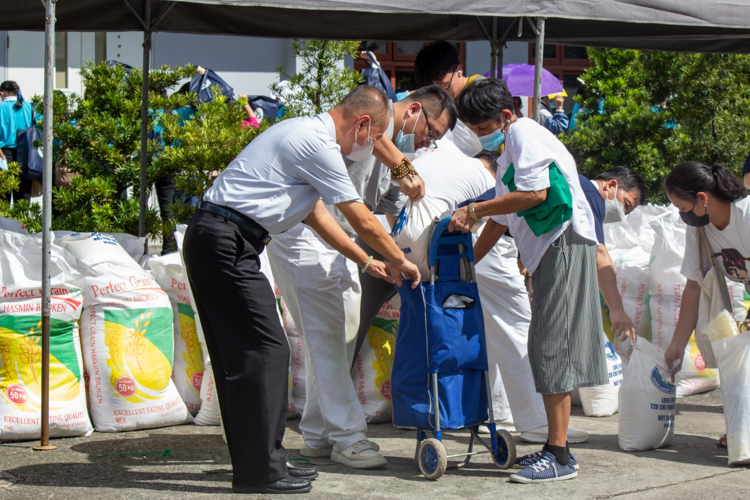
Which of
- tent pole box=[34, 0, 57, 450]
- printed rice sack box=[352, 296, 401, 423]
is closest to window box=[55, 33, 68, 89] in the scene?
tent pole box=[34, 0, 57, 450]

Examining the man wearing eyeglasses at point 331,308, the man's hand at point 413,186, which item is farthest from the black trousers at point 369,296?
the man's hand at point 413,186

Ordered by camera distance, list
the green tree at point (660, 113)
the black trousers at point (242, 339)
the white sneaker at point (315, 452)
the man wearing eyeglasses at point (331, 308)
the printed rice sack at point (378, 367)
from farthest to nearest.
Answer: the green tree at point (660, 113)
the printed rice sack at point (378, 367)
the white sneaker at point (315, 452)
the man wearing eyeglasses at point (331, 308)
the black trousers at point (242, 339)

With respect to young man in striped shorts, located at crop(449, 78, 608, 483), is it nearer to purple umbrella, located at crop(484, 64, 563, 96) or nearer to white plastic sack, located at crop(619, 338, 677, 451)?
white plastic sack, located at crop(619, 338, 677, 451)

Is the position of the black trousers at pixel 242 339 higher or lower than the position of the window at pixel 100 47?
lower

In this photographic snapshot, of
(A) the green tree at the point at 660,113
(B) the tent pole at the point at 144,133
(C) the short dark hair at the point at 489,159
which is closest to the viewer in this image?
(C) the short dark hair at the point at 489,159

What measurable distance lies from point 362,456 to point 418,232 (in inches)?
38.1

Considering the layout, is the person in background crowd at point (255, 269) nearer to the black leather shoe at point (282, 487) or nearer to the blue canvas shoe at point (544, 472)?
the black leather shoe at point (282, 487)

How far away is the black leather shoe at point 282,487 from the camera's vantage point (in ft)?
9.89

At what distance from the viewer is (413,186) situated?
3543 mm

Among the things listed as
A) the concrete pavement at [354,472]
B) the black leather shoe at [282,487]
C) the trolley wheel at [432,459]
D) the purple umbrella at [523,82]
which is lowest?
the concrete pavement at [354,472]

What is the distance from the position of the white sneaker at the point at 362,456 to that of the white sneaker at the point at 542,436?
751mm

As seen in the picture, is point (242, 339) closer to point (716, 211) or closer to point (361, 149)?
point (361, 149)

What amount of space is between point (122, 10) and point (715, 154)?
19.9 feet

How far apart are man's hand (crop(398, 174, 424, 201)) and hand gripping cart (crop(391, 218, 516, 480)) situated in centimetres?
26
